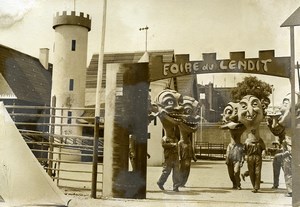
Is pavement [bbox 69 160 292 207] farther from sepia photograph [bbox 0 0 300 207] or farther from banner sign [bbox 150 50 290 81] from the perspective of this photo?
banner sign [bbox 150 50 290 81]

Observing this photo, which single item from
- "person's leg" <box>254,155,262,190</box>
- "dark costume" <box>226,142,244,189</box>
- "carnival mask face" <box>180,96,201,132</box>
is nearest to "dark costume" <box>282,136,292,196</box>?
"person's leg" <box>254,155,262,190</box>

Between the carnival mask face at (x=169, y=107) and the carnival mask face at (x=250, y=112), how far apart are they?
1.85 feet

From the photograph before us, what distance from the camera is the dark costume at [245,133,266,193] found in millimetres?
3434

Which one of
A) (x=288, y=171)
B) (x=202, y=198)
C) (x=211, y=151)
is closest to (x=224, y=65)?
(x=288, y=171)

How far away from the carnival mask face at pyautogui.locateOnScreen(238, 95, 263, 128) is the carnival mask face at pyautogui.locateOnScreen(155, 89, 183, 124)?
0.56 m

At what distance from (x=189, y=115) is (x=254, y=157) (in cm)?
72

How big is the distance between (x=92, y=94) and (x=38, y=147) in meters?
3.24

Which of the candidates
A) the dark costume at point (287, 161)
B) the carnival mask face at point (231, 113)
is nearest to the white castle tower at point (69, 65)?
the carnival mask face at point (231, 113)

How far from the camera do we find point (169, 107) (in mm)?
3373

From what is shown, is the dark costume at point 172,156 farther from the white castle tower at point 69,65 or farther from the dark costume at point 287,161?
the white castle tower at point 69,65

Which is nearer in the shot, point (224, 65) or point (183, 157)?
point (224, 65)

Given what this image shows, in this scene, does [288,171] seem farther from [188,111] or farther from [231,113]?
[188,111]

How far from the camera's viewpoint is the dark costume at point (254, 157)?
11.3ft

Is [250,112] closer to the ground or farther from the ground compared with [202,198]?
farther from the ground
